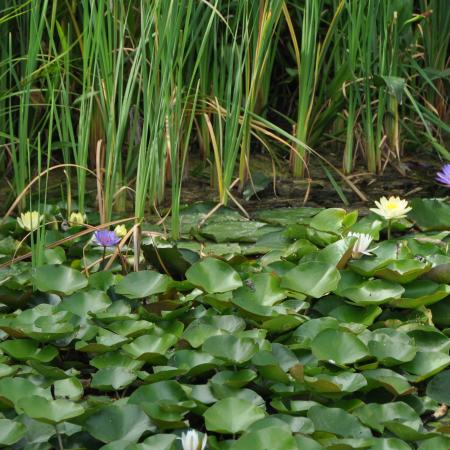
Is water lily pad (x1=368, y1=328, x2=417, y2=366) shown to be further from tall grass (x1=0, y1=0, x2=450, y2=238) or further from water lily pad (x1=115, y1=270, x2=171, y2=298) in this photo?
tall grass (x1=0, y1=0, x2=450, y2=238)

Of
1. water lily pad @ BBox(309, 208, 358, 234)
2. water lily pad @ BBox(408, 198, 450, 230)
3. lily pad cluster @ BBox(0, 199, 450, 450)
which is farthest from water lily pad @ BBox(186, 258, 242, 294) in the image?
water lily pad @ BBox(408, 198, 450, 230)

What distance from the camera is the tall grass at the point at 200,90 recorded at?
249cm

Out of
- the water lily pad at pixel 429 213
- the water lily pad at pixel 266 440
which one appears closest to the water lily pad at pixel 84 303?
the water lily pad at pixel 266 440

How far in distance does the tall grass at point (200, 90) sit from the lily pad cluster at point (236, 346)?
296 mm

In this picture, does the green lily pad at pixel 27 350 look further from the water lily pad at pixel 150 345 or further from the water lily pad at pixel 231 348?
the water lily pad at pixel 231 348

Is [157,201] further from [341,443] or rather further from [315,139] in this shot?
[341,443]

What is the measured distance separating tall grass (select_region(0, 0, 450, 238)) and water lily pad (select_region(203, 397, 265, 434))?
0.78 m

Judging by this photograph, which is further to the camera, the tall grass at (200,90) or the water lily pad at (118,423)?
the tall grass at (200,90)

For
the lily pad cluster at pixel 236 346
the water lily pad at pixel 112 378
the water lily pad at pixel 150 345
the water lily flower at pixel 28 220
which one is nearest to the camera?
the lily pad cluster at pixel 236 346

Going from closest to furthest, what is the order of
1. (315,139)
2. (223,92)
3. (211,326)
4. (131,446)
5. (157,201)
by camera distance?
(131,446)
(211,326)
(157,201)
(223,92)
(315,139)

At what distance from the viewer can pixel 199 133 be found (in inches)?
129

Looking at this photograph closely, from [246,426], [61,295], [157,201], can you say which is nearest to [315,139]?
[157,201]

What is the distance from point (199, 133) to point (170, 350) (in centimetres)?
149

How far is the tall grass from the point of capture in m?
2.49
